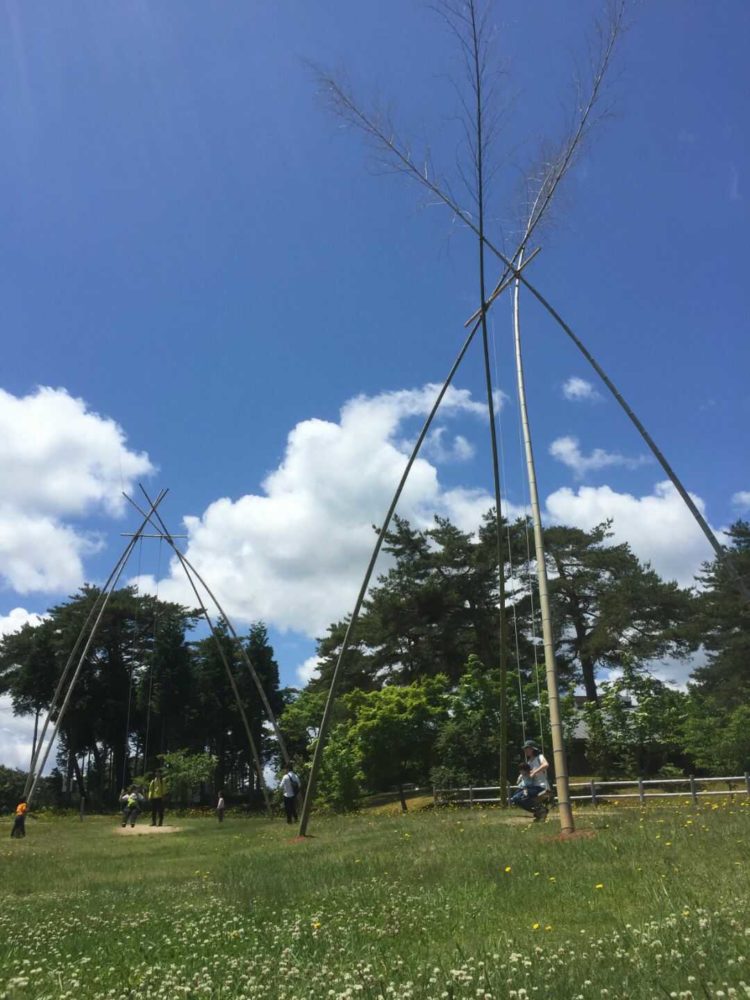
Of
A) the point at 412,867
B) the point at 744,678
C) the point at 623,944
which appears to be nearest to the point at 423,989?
the point at 623,944

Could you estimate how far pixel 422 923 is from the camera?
7.09 m

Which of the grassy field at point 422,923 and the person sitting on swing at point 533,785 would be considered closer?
the grassy field at point 422,923

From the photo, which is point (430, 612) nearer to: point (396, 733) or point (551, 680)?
point (396, 733)

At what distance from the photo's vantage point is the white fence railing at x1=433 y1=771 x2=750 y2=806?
72.6 ft

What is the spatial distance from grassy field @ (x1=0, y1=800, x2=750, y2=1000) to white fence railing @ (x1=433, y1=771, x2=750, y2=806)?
9433 mm

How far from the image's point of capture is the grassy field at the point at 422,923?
496 centimetres

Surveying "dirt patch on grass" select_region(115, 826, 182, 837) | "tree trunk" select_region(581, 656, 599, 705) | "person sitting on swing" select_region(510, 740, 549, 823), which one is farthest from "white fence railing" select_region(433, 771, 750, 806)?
"tree trunk" select_region(581, 656, 599, 705)

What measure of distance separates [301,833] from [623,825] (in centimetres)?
811

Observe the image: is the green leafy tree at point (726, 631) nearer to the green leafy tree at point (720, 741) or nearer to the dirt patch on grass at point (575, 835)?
the green leafy tree at point (720, 741)

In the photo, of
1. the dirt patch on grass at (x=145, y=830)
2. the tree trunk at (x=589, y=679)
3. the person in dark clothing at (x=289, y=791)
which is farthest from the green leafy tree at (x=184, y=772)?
the person in dark clothing at (x=289, y=791)

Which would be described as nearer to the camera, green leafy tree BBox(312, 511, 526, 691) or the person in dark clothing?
the person in dark clothing

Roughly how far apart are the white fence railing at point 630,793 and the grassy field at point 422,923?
371 inches

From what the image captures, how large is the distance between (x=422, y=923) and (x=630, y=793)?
998 inches

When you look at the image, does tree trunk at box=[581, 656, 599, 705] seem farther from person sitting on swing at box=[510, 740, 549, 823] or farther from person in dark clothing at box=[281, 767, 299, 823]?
person sitting on swing at box=[510, 740, 549, 823]
